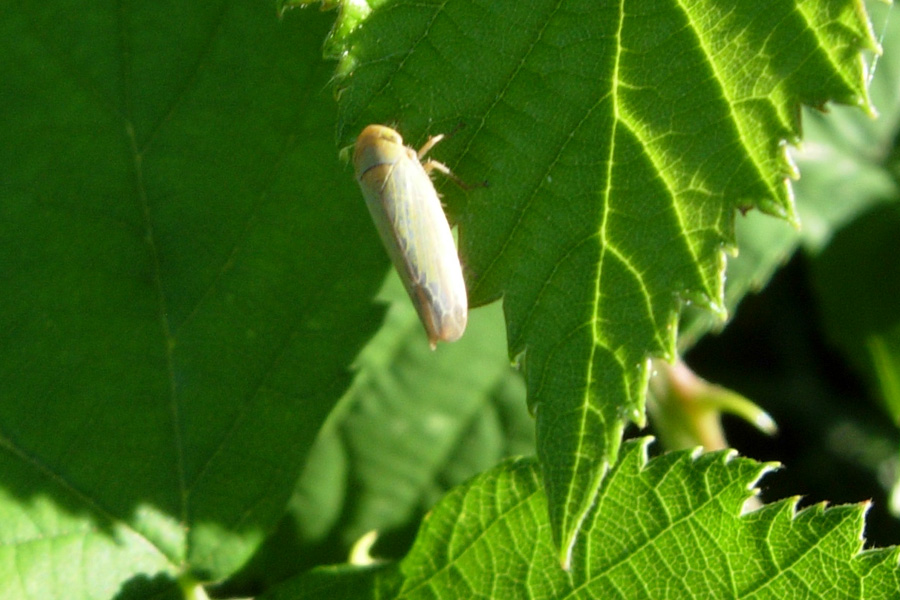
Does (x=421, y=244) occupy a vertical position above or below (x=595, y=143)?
above

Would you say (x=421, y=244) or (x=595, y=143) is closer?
(x=595, y=143)

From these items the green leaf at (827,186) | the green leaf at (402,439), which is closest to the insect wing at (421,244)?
the green leaf at (402,439)

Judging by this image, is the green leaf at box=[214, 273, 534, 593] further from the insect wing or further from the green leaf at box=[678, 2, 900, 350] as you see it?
the green leaf at box=[678, 2, 900, 350]

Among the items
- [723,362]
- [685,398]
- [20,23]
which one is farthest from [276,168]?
[723,362]

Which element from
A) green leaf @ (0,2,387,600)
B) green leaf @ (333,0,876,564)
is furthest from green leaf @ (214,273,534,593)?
green leaf @ (333,0,876,564)

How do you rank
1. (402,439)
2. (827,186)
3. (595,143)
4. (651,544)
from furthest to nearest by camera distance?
1. (827,186)
2. (402,439)
3. (651,544)
4. (595,143)

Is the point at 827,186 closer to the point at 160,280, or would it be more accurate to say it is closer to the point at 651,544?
the point at 651,544

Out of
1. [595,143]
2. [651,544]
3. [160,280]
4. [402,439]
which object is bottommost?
[651,544]

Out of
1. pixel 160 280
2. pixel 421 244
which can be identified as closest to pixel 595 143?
pixel 421 244
